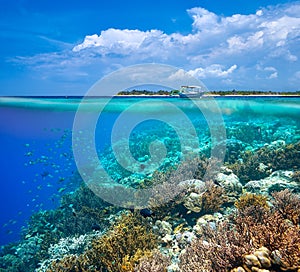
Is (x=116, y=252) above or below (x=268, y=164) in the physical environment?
below

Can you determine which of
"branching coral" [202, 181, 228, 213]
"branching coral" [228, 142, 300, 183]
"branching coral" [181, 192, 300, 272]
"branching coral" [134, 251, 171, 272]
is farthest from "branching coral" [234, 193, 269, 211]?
"branching coral" [228, 142, 300, 183]

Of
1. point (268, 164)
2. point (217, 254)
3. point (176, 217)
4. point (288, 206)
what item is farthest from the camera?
point (268, 164)

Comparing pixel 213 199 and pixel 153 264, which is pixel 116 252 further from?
pixel 213 199

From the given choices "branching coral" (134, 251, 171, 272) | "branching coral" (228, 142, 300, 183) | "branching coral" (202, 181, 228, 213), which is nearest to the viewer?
"branching coral" (134, 251, 171, 272)

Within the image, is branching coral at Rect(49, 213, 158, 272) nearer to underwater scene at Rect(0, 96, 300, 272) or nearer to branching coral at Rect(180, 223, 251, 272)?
underwater scene at Rect(0, 96, 300, 272)

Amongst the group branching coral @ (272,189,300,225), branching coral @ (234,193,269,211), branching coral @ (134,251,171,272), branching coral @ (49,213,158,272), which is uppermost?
branching coral @ (272,189,300,225)

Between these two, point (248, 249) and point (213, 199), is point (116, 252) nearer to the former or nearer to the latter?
point (248, 249)

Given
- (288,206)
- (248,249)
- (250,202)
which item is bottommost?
(250,202)

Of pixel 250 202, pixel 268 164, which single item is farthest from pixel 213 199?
pixel 268 164

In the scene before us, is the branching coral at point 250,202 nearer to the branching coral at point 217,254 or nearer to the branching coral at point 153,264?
the branching coral at point 217,254

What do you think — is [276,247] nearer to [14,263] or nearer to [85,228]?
[85,228]

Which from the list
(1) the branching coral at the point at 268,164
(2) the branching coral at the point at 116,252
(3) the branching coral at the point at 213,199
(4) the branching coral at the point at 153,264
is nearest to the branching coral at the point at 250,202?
(3) the branching coral at the point at 213,199

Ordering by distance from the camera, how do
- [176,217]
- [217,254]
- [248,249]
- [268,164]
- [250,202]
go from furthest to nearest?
[268,164] < [176,217] < [250,202] < [217,254] < [248,249]

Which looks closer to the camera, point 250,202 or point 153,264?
point 153,264
